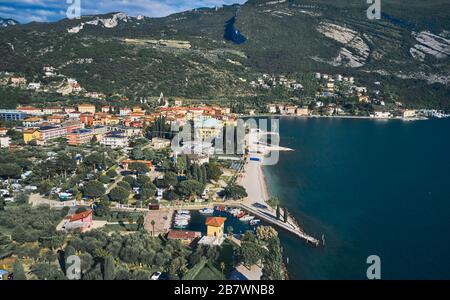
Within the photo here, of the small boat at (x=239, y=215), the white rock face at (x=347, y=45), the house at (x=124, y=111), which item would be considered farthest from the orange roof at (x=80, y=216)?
the white rock face at (x=347, y=45)

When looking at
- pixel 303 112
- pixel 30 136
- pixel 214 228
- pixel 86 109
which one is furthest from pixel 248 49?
pixel 214 228

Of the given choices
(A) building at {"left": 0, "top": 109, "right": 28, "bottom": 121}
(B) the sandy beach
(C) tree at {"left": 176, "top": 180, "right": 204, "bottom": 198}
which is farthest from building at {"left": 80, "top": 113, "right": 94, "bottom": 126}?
(C) tree at {"left": 176, "top": 180, "right": 204, "bottom": 198}

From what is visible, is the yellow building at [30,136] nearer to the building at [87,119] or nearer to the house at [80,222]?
the building at [87,119]

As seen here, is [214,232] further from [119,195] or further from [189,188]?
[119,195]
